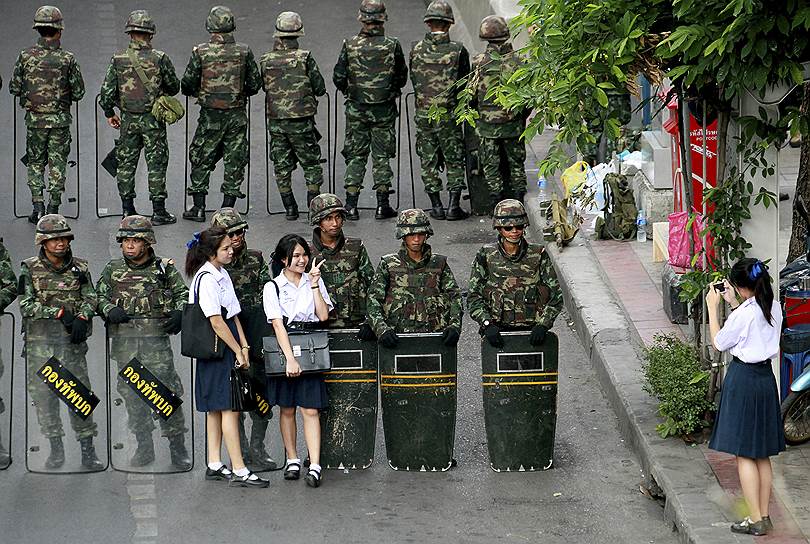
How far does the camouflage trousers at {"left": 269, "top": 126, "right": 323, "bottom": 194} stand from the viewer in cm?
1659

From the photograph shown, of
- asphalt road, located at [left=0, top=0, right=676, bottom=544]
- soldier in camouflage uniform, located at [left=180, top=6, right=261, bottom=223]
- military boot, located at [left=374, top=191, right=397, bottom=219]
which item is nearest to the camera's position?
asphalt road, located at [left=0, top=0, right=676, bottom=544]

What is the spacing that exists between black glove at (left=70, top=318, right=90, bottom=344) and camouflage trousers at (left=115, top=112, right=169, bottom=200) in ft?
19.5

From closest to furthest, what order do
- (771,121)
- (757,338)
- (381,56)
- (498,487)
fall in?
1. (757,338)
2. (771,121)
3. (498,487)
4. (381,56)

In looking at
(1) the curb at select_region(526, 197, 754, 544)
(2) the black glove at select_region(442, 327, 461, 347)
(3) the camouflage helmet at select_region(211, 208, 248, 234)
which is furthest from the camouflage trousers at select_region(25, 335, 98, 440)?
(1) the curb at select_region(526, 197, 754, 544)

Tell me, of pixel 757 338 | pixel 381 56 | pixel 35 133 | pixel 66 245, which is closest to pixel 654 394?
pixel 757 338

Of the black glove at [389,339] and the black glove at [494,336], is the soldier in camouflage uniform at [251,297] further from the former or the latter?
the black glove at [494,336]

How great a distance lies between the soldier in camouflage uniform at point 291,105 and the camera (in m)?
16.2

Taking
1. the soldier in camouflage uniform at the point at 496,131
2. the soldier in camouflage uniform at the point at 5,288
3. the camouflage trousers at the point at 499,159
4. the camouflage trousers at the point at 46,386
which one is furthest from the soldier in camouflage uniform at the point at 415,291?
the camouflage trousers at the point at 499,159

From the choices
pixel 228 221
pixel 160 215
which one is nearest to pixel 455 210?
pixel 160 215

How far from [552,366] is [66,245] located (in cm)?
349

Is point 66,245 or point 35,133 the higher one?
point 35,133

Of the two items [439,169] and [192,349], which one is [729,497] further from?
[439,169]

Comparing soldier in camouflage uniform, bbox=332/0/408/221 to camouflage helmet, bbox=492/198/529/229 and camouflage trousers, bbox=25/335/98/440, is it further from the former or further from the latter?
camouflage trousers, bbox=25/335/98/440

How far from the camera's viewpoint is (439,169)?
1703cm
